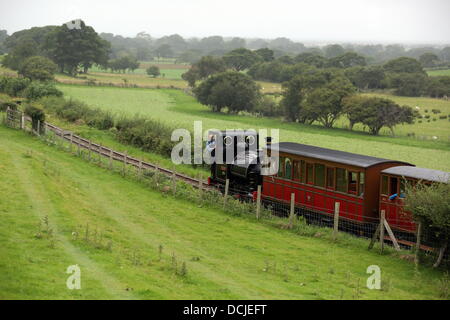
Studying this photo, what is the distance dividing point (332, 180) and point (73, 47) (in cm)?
10664

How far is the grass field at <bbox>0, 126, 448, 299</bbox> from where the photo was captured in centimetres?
1498

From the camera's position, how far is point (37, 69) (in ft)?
282

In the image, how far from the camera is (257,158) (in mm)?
29156

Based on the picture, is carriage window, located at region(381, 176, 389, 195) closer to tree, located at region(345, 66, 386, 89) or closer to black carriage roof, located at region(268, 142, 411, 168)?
black carriage roof, located at region(268, 142, 411, 168)

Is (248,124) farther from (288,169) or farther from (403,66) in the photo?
(403,66)

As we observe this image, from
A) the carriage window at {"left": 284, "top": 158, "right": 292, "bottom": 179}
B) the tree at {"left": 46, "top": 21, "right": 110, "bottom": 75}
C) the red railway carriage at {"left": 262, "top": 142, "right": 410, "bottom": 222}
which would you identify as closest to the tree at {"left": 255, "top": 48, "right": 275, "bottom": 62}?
the tree at {"left": 46, "top": 21, "right": 110, "bottom": 75}

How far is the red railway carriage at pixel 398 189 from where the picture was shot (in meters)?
21.7

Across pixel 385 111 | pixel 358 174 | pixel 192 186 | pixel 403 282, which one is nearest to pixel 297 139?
pixel 385 111

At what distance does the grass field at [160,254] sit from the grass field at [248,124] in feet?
85.1

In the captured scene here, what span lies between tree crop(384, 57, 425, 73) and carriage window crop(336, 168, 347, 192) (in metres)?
99.8

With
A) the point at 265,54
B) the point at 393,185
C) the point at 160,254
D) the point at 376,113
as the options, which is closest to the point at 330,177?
the point at 393,185

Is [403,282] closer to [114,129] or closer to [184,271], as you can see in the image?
[184,271]

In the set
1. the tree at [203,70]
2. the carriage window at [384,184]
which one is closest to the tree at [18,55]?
the tree at [203,70]

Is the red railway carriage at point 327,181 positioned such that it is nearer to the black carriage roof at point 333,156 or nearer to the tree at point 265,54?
the black carriage roof at point 333,156
